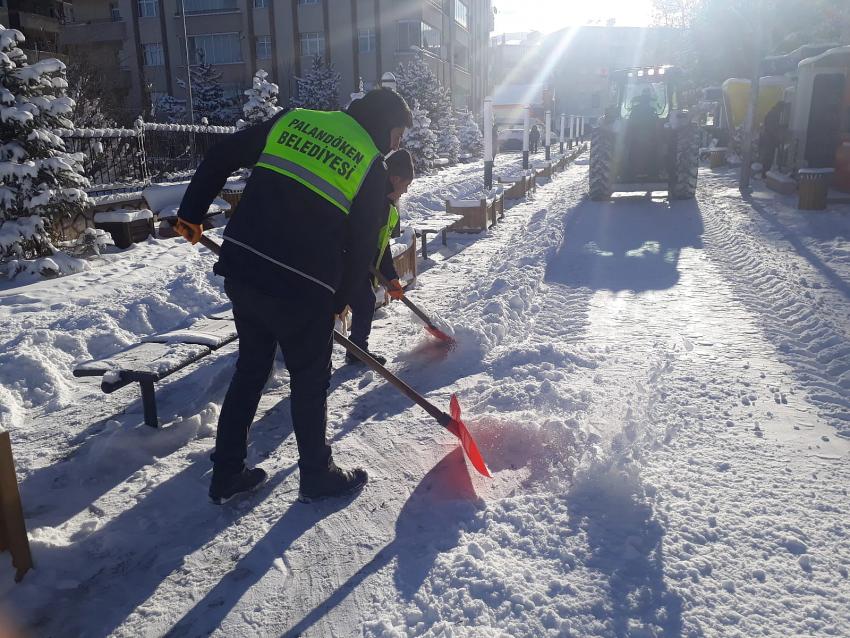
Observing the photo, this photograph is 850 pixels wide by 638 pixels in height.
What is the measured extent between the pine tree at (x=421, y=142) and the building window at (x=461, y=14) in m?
24.1

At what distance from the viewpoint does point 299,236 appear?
101 inches

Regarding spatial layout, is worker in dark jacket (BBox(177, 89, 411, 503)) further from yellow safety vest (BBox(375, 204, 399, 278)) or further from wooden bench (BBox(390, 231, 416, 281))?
wooden bench (BBox(390, 231, 416, 281))

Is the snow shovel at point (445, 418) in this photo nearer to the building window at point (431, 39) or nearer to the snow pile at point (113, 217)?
the snow pile at point (113, 217)

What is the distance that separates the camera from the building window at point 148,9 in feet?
125

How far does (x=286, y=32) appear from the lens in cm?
3747

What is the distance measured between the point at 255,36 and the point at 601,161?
31.5 meters

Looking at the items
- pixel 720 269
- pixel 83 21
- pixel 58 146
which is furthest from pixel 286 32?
pixel 720 269

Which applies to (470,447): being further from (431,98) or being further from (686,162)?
(431,98)

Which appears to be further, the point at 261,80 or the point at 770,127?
the point at 261,80

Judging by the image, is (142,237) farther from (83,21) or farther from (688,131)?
(83,21)

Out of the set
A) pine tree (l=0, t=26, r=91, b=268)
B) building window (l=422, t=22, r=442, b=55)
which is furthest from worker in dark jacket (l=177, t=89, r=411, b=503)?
building window (l=422, t=22, r=442, b=55)

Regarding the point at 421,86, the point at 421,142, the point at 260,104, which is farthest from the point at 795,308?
the point at 421,86

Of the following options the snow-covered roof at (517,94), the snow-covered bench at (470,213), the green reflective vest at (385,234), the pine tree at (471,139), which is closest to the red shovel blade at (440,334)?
the green reflective vest at (385,234)

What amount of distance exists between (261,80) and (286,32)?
2335cm
